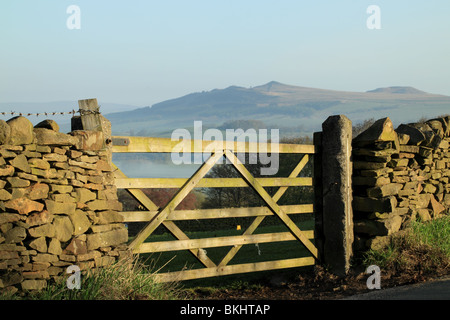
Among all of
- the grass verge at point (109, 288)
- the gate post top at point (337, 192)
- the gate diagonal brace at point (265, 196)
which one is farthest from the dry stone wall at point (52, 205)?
the gate post top at point (337, 192)

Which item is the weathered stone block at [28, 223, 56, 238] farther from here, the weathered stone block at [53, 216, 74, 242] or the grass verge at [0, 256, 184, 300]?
the grass verge at [0, 256, 184, 300]

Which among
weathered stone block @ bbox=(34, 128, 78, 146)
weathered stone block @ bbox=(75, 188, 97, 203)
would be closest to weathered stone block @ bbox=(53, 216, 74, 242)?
weathered stone block @ bbox=(75, 188, 97, 203)

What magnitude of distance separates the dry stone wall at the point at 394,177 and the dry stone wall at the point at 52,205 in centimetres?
421

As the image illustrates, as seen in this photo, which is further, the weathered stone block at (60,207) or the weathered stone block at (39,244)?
the weathered stone block at (60,207)

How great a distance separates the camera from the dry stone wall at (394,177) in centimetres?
823

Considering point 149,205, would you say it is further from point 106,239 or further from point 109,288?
point 109,288

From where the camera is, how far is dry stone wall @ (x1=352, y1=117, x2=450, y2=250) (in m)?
8.23

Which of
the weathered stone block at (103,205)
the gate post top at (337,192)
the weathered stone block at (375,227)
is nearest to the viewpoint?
the weathered stone block at (103,205)

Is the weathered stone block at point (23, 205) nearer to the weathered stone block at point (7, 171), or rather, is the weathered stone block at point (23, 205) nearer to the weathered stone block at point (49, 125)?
the weathered stone block at point (7, 171)

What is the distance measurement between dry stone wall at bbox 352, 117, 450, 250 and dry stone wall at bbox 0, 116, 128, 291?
4212 millimetres

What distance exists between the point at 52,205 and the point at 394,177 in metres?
5.87

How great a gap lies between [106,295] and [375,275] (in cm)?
427

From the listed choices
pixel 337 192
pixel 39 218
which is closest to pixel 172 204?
pixel 39 218
